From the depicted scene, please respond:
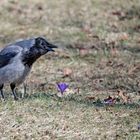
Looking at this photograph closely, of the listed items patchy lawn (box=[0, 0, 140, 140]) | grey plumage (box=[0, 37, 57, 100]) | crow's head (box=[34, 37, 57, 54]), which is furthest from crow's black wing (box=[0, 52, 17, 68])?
patchy lawn (box=[0, 0, 140, 140])

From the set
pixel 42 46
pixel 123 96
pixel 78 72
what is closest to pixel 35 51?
pixel 42 46

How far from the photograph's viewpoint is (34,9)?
14656 mm

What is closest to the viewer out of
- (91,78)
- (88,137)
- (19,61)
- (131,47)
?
(88,137)

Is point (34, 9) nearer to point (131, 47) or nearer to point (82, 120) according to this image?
point (131, 47)

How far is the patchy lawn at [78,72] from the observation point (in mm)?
6398

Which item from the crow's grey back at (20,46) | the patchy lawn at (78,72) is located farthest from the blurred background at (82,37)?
the crow's grey back at (20,46)

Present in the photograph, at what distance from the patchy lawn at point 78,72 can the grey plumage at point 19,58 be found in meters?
0.31

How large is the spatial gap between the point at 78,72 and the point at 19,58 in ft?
8.90

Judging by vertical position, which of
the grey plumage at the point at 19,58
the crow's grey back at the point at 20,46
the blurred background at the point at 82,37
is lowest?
the blurred background at the point at 82,37

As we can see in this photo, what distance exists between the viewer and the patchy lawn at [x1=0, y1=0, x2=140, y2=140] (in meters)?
6.40

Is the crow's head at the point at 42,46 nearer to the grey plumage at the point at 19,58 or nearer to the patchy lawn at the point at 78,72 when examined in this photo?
the grey plumage at the point at 19,58

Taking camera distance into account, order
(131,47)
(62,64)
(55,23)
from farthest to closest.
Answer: (55,23)
(131,47)
(62,64)

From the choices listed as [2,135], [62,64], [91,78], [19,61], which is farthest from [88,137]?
[62,64]

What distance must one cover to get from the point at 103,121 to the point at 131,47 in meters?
5.03
